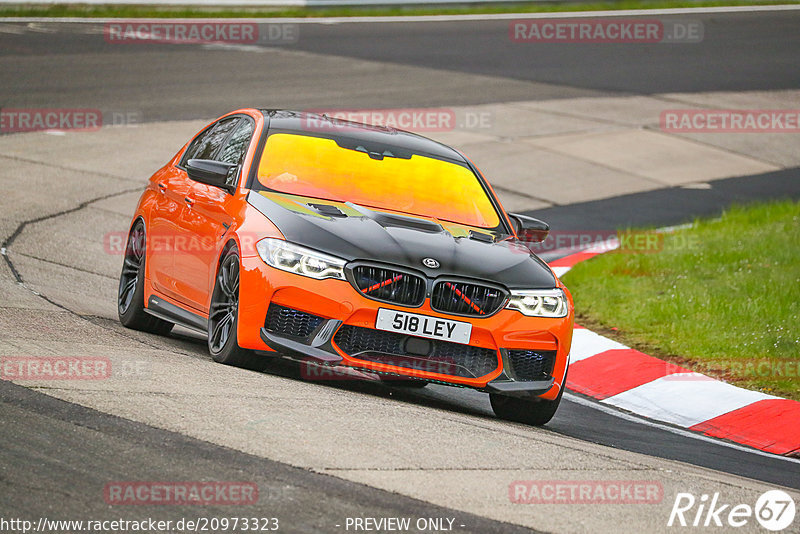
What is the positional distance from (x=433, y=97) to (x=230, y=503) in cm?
1830

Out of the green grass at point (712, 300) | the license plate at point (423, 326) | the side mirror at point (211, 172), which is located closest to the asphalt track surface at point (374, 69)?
the green grass at point (712, 300)

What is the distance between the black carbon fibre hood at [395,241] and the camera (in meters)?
6.98

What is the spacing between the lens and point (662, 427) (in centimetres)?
841

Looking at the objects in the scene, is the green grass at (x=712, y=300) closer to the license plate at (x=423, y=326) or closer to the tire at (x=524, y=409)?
the tire at (x=524, y=409)

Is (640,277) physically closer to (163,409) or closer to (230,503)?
(163,409)

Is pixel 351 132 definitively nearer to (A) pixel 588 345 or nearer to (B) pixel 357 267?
(B) pixel 357 267

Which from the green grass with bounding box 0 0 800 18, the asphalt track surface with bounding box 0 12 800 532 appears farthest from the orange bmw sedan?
the green grass with bounding box 0 0 800 18

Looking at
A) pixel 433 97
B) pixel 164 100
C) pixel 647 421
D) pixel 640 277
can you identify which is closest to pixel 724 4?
pixel 433 97

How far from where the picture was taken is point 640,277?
1257cm

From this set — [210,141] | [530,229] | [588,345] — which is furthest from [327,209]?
[588,345]

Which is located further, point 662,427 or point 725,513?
point 662,427

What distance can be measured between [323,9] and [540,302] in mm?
25351

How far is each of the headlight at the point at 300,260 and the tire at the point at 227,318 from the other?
0.27 m

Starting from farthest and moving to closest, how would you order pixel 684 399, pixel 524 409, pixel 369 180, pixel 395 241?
1. pixel 684 399
2. pixel 369 180
3. pixel 524 409
4. pixel 395 241
